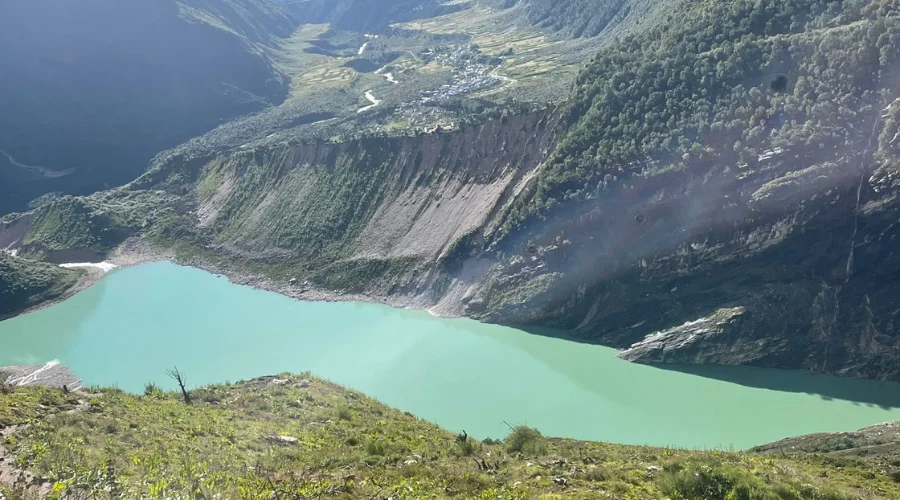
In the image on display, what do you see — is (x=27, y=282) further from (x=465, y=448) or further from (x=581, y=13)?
(x=581, y=13)

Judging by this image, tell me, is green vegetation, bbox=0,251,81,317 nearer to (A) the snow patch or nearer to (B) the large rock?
(A) the snow patch

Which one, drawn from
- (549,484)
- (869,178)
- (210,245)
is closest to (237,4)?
(210,245)

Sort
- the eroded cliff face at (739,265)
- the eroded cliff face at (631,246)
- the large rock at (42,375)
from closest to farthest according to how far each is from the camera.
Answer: the eroded cliff face at (739,265) < the eroded cliff face at (631,246) < the large rock at (42,375)

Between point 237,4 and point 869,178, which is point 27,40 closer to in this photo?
point 237,4

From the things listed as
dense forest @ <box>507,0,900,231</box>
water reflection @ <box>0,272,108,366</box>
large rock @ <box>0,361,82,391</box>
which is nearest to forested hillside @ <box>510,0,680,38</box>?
dense forest @ <box>507,0,900,231</box>

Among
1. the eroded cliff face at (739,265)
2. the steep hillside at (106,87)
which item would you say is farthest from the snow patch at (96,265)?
the eroded cliff face at (739,265)

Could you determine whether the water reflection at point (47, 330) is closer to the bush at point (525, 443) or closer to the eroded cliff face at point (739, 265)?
the eroded cliff face at point (739, 265)

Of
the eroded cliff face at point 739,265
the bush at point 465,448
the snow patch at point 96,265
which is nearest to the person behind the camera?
the bush at point 465,448
